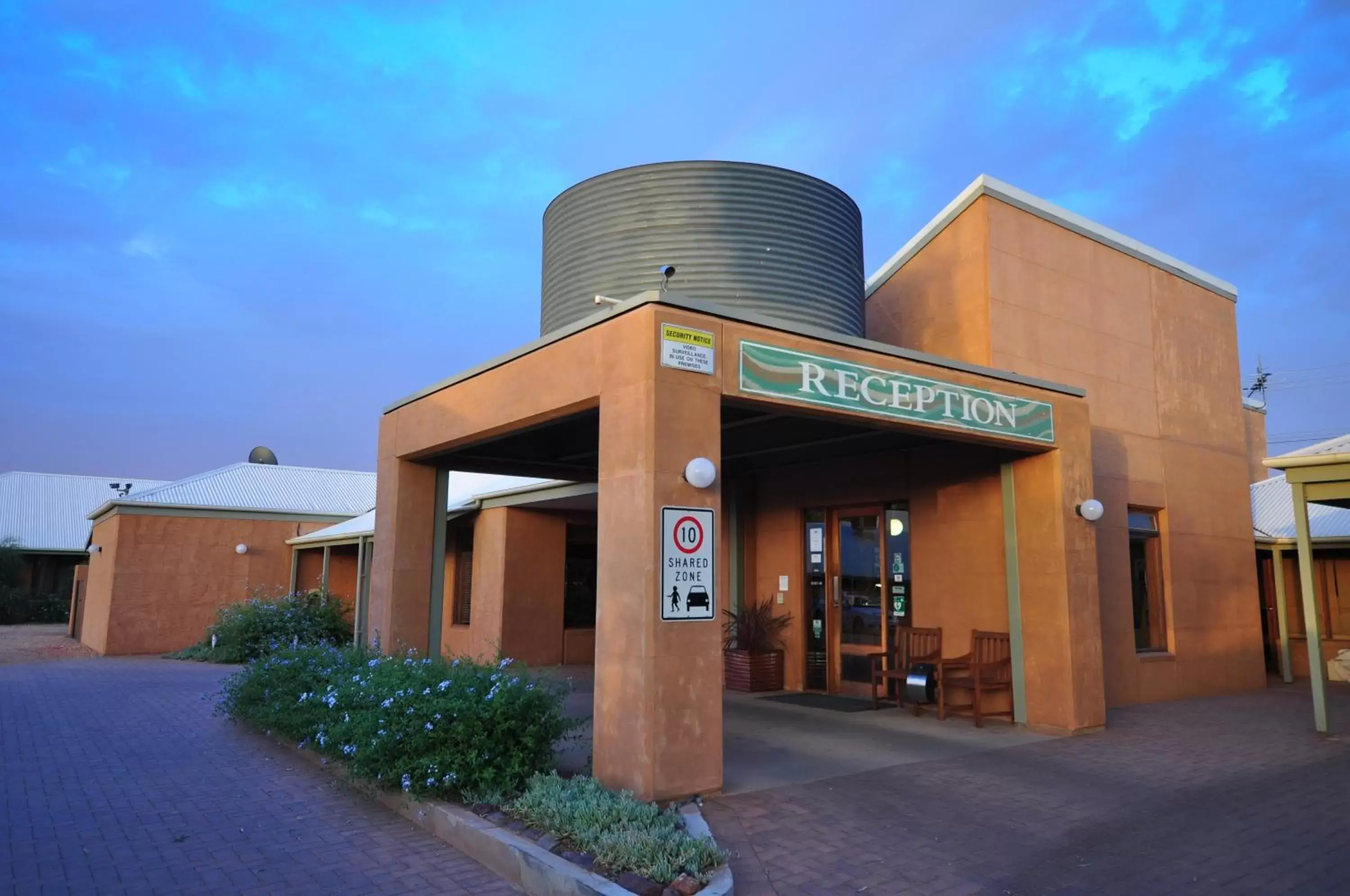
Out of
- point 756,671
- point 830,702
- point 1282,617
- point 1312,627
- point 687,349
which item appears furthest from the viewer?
point 1282,617

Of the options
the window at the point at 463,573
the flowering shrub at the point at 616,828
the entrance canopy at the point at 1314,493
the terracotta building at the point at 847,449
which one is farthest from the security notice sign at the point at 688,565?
the window at the point at 463,573

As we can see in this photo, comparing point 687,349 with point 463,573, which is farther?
point 463,573

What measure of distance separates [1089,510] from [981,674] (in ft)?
6.47

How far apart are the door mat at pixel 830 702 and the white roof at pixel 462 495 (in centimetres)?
471

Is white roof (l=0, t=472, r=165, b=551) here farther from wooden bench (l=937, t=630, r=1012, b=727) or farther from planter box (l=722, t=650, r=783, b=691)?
wooden bench (l=937, t=630, r=1012, b=727)

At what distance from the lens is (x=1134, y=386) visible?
1209 centimetres

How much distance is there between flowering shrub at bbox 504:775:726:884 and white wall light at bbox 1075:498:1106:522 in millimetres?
5534

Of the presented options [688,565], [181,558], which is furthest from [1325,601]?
[181,558]

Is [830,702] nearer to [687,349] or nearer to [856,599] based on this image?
[856,599]

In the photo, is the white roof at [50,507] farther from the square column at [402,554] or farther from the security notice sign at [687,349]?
the security notice sign at [687,349]

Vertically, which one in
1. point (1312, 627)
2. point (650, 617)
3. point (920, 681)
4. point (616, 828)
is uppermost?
point (650, 617)

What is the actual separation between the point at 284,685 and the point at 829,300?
6524 millimetres

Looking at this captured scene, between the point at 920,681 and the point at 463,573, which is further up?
the point at 463,573

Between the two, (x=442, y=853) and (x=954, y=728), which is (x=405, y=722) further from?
(x=954, y=728)
